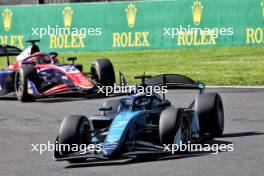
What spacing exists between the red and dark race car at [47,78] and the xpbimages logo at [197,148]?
694 cm

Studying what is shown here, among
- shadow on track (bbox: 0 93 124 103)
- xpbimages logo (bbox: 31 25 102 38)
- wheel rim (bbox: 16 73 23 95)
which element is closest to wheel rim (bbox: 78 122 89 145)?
shadow on track (bbox: 0 93 124 103)

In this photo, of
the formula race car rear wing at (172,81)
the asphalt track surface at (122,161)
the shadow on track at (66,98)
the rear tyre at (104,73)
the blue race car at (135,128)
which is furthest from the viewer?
the rear tyre at (104,73)

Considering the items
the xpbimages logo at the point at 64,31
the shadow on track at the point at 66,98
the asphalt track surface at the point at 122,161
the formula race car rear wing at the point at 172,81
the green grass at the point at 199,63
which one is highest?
the xpbimages logo at the point at 64,31

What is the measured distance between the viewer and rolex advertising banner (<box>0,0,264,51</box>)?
2630cm

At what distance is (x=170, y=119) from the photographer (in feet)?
34.3

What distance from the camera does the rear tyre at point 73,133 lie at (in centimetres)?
1058

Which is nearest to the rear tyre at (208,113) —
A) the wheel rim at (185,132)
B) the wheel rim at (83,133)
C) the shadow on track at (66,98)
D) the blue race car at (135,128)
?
the blue race car at (135,128)

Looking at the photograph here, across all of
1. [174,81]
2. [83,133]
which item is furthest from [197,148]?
[174,81]

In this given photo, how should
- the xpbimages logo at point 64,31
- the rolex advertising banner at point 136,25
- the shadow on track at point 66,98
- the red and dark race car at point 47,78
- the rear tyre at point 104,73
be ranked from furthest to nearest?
the xpbimages logo at point 64,31 < the rolex advertising banner at point 136,25 < the rear tyre at point 104,73 < the shadow on track at point 66,98 < the red and dark race car at point 47,78

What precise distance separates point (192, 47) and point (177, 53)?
541 mm

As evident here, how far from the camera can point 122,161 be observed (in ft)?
34.0

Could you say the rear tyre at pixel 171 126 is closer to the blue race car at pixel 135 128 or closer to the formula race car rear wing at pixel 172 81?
the blue race car at pixel 135 128

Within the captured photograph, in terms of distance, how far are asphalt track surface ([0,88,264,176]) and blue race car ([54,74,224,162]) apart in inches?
6.2

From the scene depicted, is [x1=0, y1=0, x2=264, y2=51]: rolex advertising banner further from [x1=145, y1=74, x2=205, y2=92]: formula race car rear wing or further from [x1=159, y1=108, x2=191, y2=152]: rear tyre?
[x1=159, y1=108, x2=191, y2=152]: rear tyre
